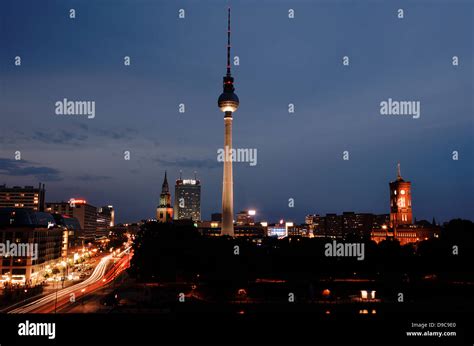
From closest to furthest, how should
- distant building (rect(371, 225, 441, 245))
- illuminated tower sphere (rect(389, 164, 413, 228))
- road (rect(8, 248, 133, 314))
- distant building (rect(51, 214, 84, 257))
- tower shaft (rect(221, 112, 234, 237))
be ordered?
road (rect(8, 248, 133, 314)) < distant building (rect(51, 214, 84, 257)) < tower shaft (rect(221, 112, 234, 237)) < distant building (rect(371, 225, 441, 245)) < illuminated tower sphere (rect(389, 164, 413, 228))

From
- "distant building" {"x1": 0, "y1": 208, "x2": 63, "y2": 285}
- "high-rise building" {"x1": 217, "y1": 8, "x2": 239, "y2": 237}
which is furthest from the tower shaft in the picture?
"distant building" {"x1": 0, "y1": 208, "x2": 63, "y2": 285}

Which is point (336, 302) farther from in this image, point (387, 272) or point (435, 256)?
point (435, 256)

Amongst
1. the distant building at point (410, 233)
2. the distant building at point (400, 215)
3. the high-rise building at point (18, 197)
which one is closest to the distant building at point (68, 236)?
the high-rise building at point (18, 197)

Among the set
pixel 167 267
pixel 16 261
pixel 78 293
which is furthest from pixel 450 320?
pixel 16 261

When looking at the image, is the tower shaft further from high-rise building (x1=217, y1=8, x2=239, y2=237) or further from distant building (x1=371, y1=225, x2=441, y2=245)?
distant building (x1=371, y1=225, x2=441, y2=245)

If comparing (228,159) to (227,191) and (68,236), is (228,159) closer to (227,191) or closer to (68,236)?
(227,191)

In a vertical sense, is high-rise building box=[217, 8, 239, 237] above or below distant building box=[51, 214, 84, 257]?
above

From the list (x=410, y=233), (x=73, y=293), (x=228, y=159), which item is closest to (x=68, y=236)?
(x=228, y=159)

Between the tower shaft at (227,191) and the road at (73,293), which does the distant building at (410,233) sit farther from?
the road at (73,293)
